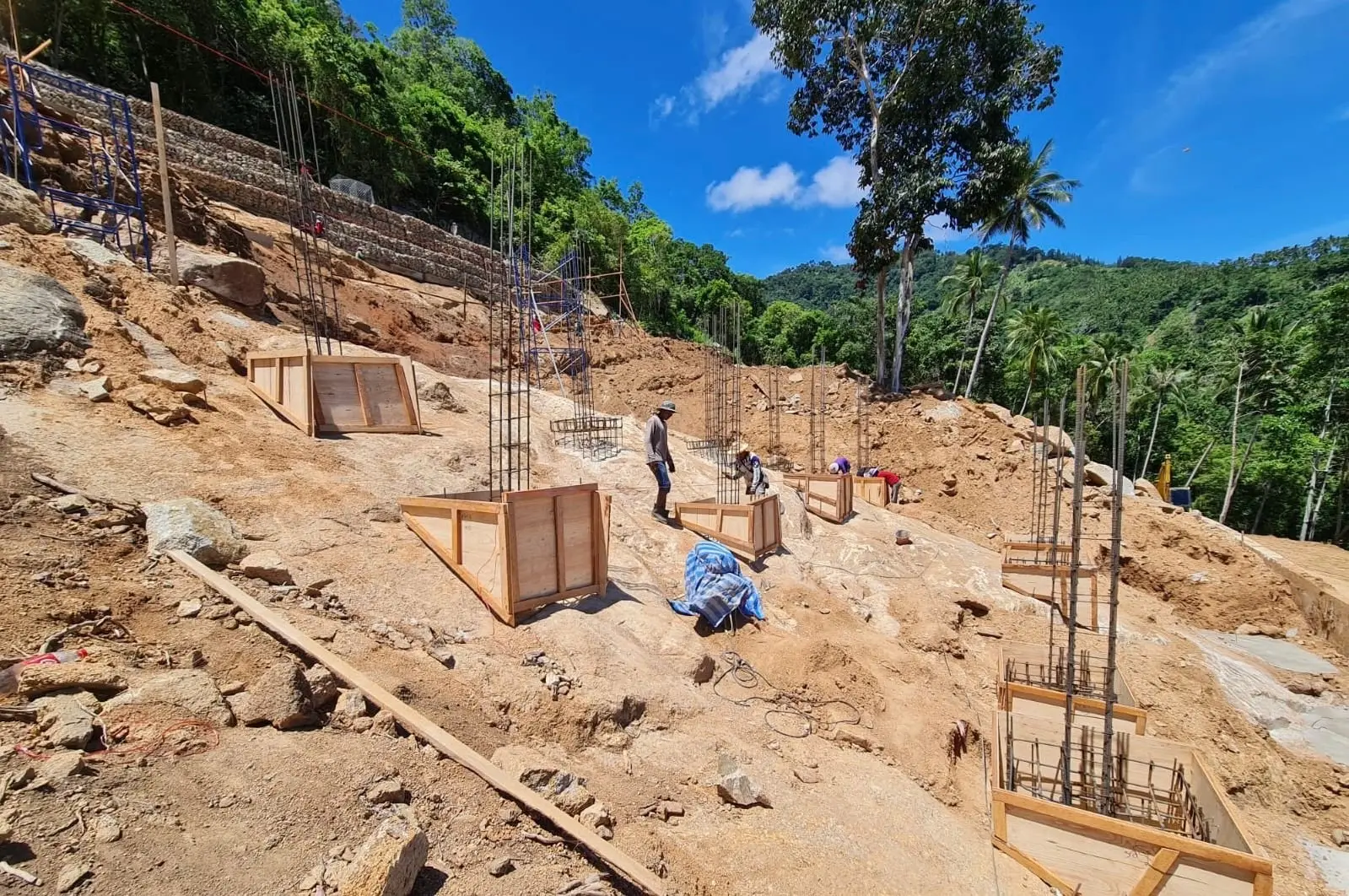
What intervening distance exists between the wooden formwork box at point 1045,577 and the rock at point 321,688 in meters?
9.33

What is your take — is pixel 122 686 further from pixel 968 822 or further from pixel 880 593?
pixel 880 593

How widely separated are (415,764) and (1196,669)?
981 cm

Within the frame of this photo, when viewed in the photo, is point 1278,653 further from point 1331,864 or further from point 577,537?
point 577,537

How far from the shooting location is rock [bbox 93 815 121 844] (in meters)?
1.68

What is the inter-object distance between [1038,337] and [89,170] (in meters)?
28.1

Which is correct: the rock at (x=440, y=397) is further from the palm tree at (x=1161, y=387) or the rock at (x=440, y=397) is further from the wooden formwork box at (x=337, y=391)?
the palm tree at (x=1161, y=387)

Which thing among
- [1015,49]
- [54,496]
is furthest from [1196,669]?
[1015,49]

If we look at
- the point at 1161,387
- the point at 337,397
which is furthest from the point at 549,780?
the point at 1161,387

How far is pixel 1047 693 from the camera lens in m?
5.79

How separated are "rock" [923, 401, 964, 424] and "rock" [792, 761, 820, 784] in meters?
14.0

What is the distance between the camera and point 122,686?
2322mm

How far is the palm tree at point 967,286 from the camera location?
85.5ft

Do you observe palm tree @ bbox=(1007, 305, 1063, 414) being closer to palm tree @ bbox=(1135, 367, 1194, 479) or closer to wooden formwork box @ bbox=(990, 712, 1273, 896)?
→ palm tree @ bbox=(1135, 367, 1194, 479)

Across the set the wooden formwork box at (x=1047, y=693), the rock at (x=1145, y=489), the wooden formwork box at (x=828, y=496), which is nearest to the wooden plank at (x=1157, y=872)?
the wooden formwork box at (x=1047, y=693)
